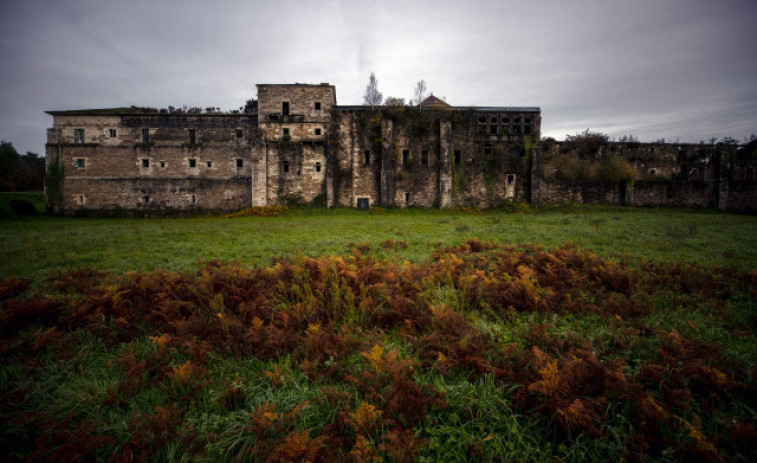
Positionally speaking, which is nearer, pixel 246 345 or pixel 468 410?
pixel 468 410

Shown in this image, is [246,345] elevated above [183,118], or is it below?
below

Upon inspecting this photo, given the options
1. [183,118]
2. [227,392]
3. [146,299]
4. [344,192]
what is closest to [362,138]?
[344,192]

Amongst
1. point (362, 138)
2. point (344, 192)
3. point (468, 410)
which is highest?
point (362, 138)

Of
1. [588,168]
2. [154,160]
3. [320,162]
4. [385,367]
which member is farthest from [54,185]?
[588,168]

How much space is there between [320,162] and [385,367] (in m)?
33.1

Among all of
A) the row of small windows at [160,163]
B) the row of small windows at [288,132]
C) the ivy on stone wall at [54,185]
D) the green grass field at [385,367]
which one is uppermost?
the row of small windows at [288,132]

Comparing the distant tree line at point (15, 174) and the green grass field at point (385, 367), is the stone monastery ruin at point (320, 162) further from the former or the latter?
the distant tree line at point (15, 174)

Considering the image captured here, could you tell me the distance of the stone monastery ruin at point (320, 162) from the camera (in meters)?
33.6

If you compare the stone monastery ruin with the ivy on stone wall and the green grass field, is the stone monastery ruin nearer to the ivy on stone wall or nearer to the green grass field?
the ivy on stone wall

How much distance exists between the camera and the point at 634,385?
2402 mm

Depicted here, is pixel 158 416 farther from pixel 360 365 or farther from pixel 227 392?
pixel 360 365

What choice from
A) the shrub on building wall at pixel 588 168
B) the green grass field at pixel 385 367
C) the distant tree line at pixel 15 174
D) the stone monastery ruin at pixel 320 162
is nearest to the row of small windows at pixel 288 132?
the stone monastery ruin at pixel 320 162

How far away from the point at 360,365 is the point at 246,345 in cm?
141

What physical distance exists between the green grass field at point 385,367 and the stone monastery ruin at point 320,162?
29.1 metres
